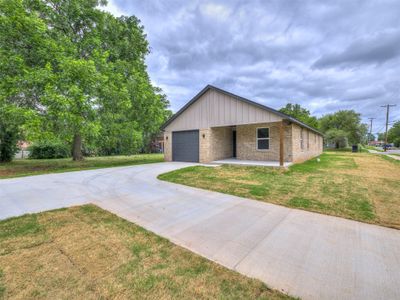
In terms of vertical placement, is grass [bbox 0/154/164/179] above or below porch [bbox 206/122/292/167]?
below

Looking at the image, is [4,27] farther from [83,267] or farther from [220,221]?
[220,221]

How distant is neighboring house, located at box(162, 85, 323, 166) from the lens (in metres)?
10.8

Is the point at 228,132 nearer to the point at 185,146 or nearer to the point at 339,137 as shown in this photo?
the point at 185,146

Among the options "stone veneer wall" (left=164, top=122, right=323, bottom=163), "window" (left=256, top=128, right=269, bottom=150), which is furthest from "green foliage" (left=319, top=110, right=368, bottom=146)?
"window" (left=256, top=128, right=269, bottom=150)

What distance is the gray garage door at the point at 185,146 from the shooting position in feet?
44.1

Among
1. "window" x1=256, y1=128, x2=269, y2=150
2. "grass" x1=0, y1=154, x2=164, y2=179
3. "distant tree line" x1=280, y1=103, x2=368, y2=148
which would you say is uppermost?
"distant tree line" x1=280, y1=103, x2=368, y2=148

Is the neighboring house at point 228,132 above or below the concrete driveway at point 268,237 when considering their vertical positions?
above

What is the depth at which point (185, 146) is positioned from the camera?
14.1 metres

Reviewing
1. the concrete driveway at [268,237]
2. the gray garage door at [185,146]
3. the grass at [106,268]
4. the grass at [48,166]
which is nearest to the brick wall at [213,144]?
the gray garage door at [185,146]

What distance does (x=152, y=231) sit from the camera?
3.27m

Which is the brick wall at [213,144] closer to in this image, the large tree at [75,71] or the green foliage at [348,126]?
the large tree at [75,71]

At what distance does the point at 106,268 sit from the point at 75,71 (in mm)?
10143

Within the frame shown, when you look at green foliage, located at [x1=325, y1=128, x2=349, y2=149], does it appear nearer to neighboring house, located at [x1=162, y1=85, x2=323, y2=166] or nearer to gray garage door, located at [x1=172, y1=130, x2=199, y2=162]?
neighboring house, located at [x1=162, y1=85, x2=323, y2=166]

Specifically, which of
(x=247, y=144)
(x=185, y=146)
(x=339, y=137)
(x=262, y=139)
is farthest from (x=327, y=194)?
(x=339, y=137)
